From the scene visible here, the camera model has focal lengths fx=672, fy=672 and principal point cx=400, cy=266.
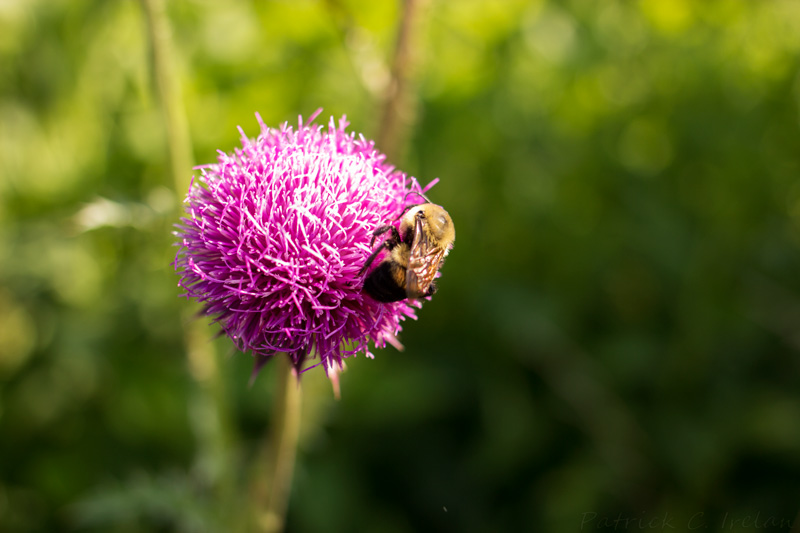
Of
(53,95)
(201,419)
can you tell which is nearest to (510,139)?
(201,419)

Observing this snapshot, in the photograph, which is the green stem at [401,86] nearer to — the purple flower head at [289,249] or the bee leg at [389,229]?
the purple flower head at [289,249]

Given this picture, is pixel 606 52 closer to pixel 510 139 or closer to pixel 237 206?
pixel 510 139

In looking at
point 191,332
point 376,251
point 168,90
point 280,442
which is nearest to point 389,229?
point 376,251

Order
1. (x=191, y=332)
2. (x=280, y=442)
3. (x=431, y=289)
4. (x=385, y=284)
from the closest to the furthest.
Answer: (x=385, y=284) < (x=431, y=289) < (x=280, y=442) < (x=191, y=332)

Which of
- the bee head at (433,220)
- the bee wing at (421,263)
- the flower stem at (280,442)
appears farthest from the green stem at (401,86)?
the flower stem at (280,442)

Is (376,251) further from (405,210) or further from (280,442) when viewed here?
(280,442)

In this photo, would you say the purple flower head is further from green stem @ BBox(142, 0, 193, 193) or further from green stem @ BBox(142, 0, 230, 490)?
green stem @ BBox(142, 0, 193, 193)
